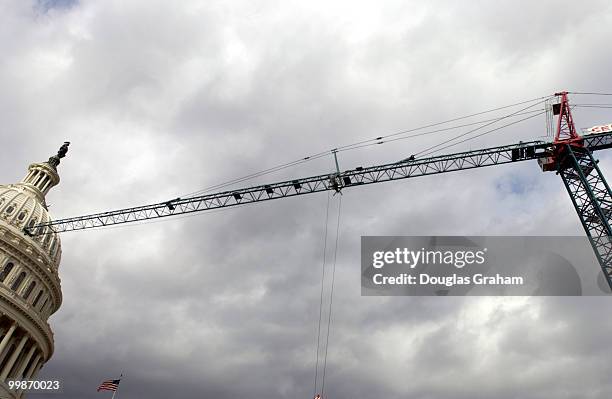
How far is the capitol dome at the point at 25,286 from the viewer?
7094 cm

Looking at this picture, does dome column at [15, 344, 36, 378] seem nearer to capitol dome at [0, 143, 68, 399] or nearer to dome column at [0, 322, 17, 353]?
capitol dome at [0, 143, 68, 399]

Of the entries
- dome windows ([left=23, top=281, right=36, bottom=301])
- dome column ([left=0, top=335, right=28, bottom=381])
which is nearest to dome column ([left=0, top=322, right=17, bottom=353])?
dome column ([left=0, top=335, right=28, bottom=381])

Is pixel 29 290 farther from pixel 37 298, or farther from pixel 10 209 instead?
pixel 10 209

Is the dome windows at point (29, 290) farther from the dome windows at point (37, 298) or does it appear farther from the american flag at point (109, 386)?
the american flag at point (109, 386)

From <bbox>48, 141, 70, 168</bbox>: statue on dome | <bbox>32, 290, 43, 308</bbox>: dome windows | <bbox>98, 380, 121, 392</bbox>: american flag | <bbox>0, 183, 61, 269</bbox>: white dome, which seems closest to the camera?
<bbox>98, 380, 121, 392</bbox>: american flag

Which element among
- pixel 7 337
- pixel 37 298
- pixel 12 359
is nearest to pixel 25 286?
pixel 37 298

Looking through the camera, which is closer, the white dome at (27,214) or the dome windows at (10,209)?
the white dome at (27,214)

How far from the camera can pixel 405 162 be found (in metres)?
65.2

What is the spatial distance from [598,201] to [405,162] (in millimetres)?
25907

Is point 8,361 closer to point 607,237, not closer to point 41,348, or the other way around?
point 41,348

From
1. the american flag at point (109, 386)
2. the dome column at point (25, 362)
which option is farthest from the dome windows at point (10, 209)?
the american flag at point (109, 386)

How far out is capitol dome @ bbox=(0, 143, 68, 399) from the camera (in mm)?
70938

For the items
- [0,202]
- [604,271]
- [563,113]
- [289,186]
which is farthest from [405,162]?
[0,202]

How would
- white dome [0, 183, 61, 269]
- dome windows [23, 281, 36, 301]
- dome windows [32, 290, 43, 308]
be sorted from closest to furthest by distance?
dome windows [23, 281, 36, 301]
dome windows [32, 290, 43, 308]
white dome [0, 183, 61, 269]
